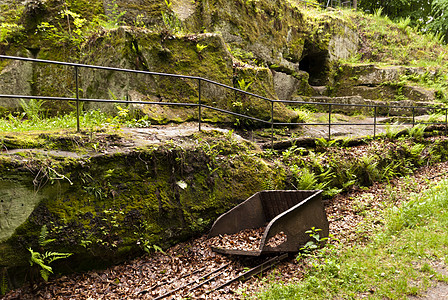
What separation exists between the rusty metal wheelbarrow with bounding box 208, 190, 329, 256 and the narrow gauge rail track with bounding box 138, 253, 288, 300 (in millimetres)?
212

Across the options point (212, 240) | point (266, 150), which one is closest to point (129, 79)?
point (266, 150)

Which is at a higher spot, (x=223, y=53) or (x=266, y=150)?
(x=223, y=53)

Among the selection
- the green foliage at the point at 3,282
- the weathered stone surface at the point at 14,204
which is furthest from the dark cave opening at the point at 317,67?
the green foliage at the point at 3,282

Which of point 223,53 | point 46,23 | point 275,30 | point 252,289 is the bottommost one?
point 252,289

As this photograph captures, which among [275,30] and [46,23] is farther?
[275,30]

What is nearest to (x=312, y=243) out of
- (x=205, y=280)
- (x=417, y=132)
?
(x=205, y=280)

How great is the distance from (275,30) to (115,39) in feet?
25.0

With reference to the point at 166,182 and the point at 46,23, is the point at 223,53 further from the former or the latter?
the point at 46,23

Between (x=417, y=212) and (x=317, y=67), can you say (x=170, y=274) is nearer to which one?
(x=417, y=212)

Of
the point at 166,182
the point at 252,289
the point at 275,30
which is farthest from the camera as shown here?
the point at 275,30

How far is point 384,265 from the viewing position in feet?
13.1

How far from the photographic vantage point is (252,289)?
392 cm

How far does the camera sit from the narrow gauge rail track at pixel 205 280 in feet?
12.8

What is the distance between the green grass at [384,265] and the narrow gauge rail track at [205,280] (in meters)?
0.42
